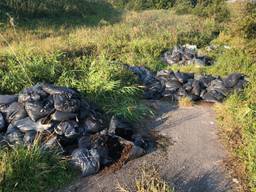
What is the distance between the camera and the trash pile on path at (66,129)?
211 inches

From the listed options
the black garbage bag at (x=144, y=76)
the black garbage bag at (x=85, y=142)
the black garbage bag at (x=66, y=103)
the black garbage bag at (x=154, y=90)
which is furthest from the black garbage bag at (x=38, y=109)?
the black garbage bag at (x=144, y=76)

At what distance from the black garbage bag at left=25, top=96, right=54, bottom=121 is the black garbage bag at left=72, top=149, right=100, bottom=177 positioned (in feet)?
3.00

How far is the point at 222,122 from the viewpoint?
22.7ft

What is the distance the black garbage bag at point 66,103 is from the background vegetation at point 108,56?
95cm

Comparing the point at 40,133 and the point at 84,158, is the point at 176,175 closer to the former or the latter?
the point at 84,158

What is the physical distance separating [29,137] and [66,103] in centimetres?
77

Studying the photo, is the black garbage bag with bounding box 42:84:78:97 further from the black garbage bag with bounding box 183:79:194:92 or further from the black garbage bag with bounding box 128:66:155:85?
the black garbage bag with bounding box 183:79:194:92

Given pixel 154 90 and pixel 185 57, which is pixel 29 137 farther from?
pixel 185 57

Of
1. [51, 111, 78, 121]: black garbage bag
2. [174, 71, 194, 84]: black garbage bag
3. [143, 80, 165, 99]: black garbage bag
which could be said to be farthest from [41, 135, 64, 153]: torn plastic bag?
[174, 71, 194, 84]: black garbage bag

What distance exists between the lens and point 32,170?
4.75 meters

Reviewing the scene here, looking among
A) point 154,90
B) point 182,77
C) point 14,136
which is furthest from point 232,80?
point 14,136

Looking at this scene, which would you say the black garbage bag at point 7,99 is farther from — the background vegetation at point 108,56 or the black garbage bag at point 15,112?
the background vegetation at point 108,56

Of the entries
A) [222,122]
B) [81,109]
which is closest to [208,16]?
[222,122]

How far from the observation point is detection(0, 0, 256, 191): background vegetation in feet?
18.9
